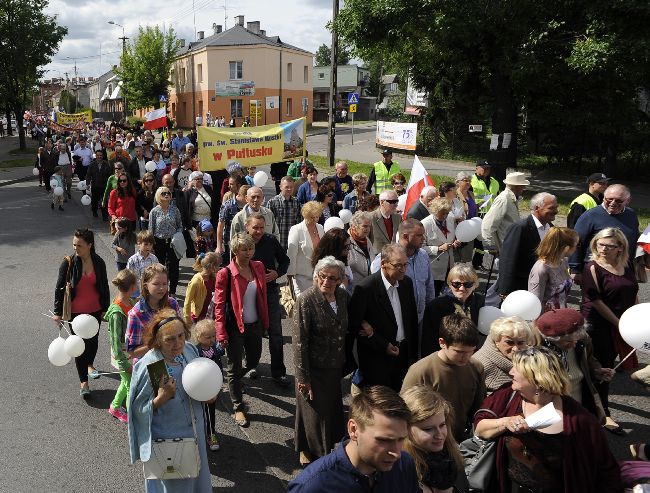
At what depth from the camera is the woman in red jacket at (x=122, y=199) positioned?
29.8 ft

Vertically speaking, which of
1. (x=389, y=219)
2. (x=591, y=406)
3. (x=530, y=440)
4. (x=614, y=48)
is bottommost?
(x=591, y=406)

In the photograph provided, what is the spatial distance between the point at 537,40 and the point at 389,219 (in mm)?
11511

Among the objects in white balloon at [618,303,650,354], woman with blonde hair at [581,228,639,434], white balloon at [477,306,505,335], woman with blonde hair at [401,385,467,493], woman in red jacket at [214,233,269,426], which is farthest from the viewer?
woman in red jacket at [214,233,269,426]

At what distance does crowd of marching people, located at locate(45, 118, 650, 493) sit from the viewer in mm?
2680

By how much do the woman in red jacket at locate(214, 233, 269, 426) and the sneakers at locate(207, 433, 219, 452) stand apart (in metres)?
0.39

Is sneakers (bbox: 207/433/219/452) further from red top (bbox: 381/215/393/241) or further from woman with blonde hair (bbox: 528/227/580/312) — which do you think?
red top (bbox: 381/215/393/241)

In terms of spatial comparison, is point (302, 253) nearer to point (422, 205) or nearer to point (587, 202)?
point (422, 205)

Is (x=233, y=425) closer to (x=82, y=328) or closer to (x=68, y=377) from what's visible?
(x=82, y=328)

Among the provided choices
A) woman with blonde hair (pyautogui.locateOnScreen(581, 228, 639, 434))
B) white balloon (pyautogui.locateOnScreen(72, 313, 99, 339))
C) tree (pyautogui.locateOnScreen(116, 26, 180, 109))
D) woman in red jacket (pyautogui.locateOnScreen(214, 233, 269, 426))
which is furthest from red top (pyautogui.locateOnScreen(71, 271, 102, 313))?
tree (pyautogui.locateOnScreen(116, 26, 180, 109))

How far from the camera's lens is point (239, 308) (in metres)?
4.96

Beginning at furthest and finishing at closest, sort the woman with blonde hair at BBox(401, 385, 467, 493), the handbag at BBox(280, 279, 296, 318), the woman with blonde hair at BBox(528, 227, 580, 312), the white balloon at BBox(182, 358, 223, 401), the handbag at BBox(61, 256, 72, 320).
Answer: the handbag at BBox(280, 279, 296, 318) → the handbag at BBox(61, 256, 72, 320) → the woman with blonde hair at BBox(528, 227, 580, 312) → the white balloon at BBox(182, 358, 223, 401) → the woman with blonde hair at BBox(401, 385, 467, 493)

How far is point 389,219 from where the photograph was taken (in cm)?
686

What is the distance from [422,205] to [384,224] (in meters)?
0.72

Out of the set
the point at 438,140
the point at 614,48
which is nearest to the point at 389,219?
the point at 614,48
